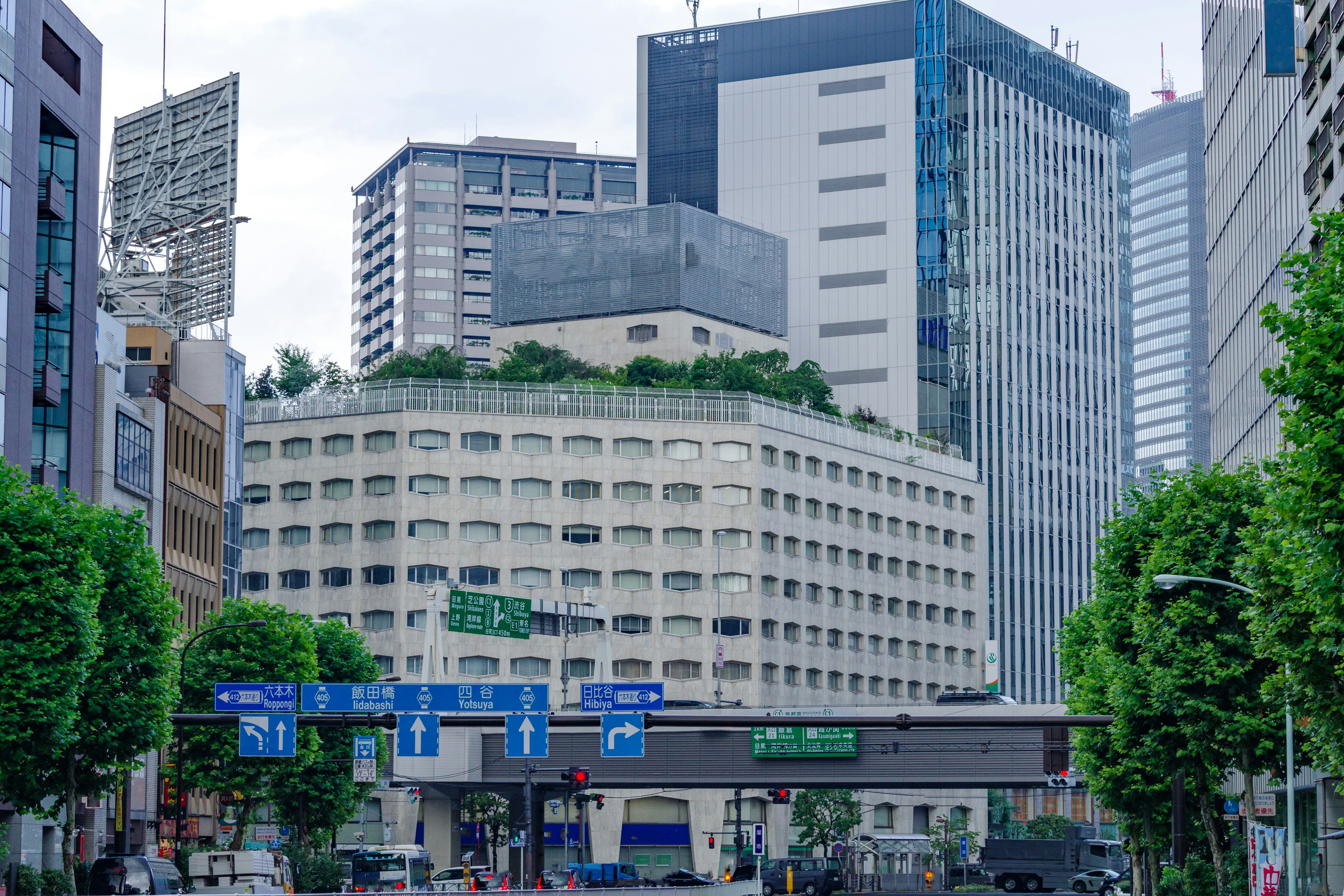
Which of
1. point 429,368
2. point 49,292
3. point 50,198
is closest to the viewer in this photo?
point 49,292

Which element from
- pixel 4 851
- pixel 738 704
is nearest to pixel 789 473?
pixel 738 704

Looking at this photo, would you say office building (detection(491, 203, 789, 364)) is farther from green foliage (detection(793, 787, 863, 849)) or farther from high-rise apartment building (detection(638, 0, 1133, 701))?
green foliage (detection(793, 787, 863, 849))

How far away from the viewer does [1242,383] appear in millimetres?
80500

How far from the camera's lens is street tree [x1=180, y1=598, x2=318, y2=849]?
79.6 m

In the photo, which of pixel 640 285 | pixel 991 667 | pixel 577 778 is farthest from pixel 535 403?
pixel 577 778

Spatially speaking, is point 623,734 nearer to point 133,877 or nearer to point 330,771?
point 133,877

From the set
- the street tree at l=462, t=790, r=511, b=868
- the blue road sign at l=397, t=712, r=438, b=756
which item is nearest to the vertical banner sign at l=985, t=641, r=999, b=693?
the street tree at l=462, t=790, r=511, b=868

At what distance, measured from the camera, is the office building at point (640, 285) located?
169500 mm

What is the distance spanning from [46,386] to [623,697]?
29147 mm

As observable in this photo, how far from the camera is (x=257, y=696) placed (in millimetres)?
64875

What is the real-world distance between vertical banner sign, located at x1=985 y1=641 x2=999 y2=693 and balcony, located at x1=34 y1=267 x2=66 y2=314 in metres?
95.4

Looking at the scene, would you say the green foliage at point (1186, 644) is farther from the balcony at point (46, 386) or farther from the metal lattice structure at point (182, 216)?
the metal lattice structure at point (182, 216)

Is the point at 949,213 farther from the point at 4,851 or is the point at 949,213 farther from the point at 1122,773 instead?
the point at 4,851

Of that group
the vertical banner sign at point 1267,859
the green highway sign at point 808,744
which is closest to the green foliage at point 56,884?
the vertical banner sign at point 1267,859
